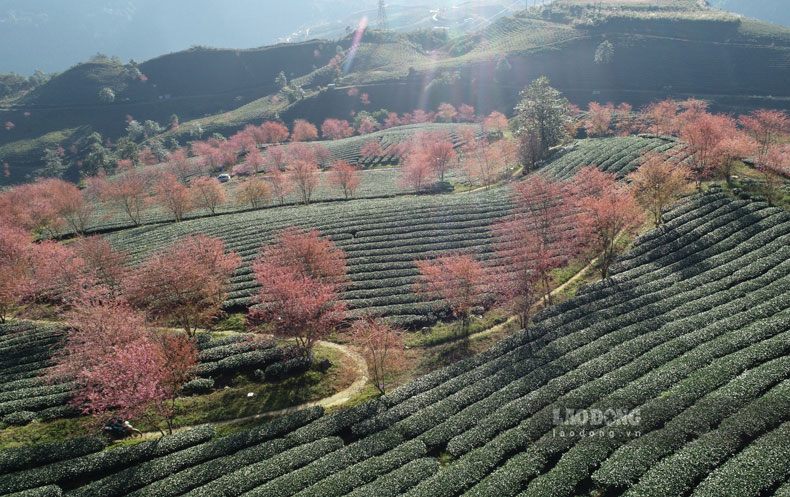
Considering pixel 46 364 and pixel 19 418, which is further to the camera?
pixel 46 364

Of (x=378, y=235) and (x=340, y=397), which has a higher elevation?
(x=378, y=235)

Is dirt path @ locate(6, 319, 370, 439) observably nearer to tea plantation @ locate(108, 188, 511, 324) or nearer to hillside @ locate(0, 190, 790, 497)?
hillside @ locate(0, 190, 790, 497)

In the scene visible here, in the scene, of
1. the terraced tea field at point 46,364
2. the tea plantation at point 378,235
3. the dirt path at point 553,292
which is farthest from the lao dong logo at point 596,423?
the terraced tea field at point 46,364

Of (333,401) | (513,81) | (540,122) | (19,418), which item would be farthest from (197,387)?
(513,81)

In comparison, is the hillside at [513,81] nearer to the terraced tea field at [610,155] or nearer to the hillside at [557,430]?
the terraced tea field at [610,155]

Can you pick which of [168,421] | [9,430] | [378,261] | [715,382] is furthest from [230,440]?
[715,382]

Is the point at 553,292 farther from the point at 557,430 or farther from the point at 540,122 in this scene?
the point at 540,122

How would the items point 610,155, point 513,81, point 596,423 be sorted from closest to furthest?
1. point 596,423
2. point 610,155
3. point 513,81

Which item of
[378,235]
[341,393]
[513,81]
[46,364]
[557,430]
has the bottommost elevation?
[341,393]

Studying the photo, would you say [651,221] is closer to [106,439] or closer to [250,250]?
[250,250]
